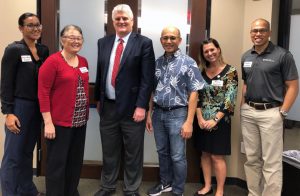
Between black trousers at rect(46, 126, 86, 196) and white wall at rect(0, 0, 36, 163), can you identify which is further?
white wall at rect(0, 0, 36, 163)

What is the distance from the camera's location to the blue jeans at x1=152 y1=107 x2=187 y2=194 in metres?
2.61

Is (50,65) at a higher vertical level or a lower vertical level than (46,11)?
lower

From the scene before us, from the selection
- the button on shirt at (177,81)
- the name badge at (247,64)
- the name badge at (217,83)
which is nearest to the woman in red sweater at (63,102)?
the button on shirt at (177,81)

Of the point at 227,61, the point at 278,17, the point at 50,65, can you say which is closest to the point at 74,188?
the point at 50,65

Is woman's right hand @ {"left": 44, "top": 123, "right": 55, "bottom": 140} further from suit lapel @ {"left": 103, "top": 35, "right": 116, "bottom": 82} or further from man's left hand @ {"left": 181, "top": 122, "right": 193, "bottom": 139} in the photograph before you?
man's left hand @ {"left": 181, "top": 122, "right": 193, "bottom": 139}

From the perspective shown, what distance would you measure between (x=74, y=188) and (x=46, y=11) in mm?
1680

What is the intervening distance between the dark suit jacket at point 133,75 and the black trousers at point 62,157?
40 cm

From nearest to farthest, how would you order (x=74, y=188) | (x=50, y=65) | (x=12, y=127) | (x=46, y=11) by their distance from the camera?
(x=50, y=65) < (x=12, y=127) < (x=74, y=188) < (x=46, y=11)

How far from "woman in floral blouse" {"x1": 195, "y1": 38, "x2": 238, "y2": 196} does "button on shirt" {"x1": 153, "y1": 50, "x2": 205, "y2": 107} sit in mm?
181

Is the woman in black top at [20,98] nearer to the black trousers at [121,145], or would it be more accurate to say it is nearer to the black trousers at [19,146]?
the black trousers at [19,146]

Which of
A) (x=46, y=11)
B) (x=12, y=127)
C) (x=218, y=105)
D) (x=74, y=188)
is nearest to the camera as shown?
(x=12, y=127)

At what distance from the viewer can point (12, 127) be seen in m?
2.32

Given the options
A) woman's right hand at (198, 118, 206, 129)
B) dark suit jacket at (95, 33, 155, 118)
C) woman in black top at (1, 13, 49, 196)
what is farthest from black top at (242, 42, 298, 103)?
woman in black top at (1, 13, 49, 196)

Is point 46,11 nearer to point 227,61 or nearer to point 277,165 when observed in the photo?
point 227,61
